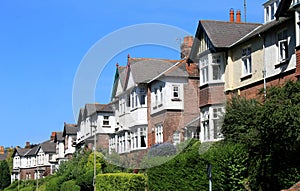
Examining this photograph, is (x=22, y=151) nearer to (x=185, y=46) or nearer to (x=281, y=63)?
(x=281, y=63)

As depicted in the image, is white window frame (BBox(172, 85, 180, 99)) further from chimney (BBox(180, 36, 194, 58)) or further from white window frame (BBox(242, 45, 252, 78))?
white window frame (BBox(242, 45, 252, 78))

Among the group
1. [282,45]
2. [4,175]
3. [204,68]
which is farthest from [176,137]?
[4,175]

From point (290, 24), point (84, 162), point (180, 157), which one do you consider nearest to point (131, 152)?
point (180, 157)

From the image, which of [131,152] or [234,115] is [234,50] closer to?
[234,115]

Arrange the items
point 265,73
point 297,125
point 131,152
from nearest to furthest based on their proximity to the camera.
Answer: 1. point 131,152
2. point 297,125
3. point 265,73

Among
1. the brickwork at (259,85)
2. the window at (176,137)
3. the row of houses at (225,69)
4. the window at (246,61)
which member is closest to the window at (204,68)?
the row of houses at (225,69)

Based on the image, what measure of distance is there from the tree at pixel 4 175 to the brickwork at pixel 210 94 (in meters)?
96.0

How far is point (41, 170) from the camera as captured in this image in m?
114

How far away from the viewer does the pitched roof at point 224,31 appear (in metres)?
35.4

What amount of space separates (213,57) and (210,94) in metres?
2.59

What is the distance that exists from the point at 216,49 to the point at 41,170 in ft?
280

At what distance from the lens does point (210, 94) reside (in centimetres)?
3469

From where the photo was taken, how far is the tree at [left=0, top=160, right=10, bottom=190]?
124744mm

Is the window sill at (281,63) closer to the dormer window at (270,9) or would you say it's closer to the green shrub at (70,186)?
the dormer window at (270,9)
